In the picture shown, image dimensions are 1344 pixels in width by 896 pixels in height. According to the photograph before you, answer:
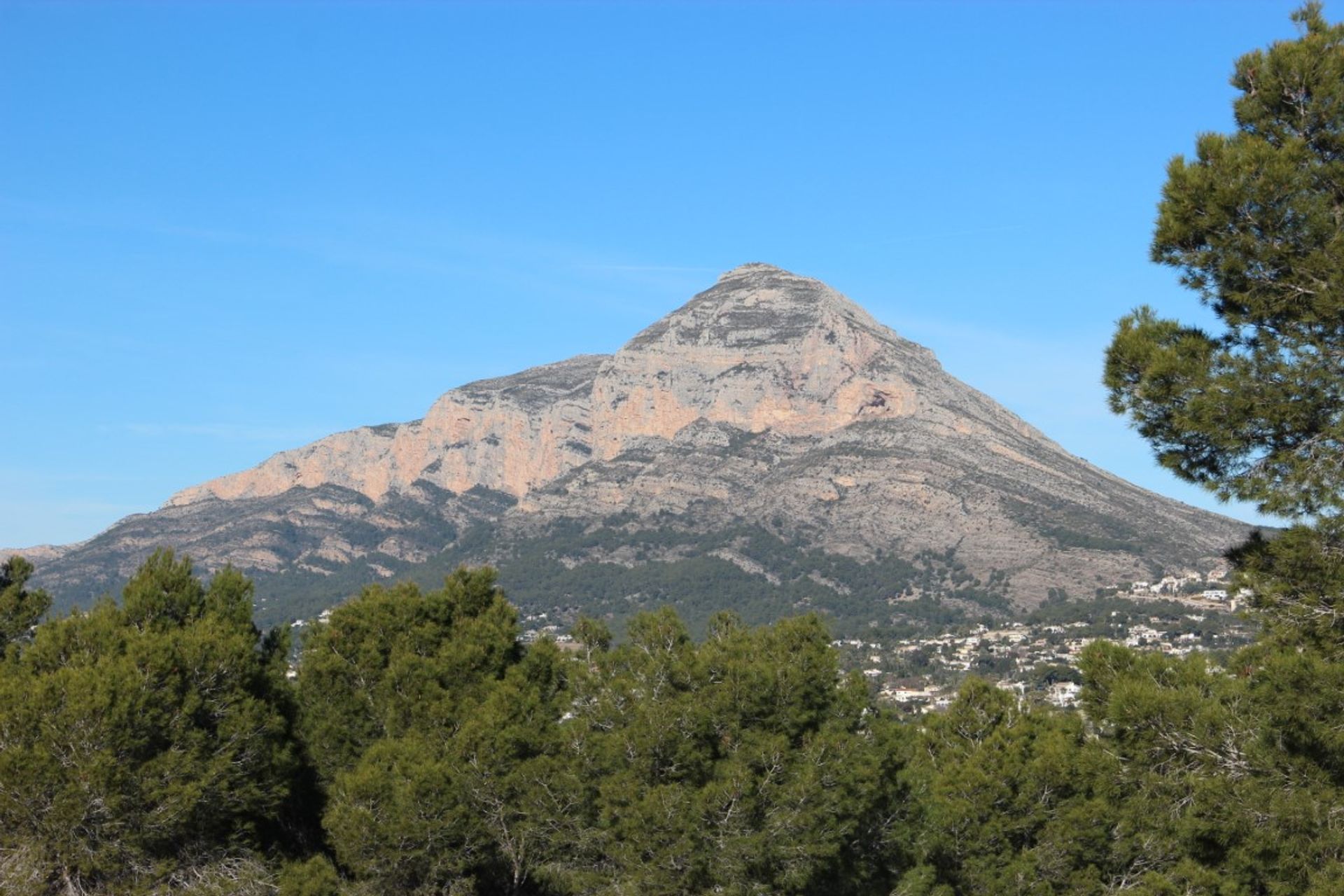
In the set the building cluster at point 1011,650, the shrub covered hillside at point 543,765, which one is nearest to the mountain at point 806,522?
the building cluster at point 1011,650

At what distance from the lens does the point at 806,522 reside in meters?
153

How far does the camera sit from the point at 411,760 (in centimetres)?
2234

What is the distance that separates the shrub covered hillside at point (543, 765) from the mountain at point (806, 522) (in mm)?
109037

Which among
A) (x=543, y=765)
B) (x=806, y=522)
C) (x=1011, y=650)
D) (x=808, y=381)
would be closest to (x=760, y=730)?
(x=543, y=765)

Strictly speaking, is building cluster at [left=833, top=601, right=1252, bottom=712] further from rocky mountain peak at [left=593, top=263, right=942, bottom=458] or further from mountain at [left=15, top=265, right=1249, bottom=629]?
rocky mountain peak at [left=593, top=263, right=942, bottom=458]

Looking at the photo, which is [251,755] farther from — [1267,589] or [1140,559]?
[1140,559]

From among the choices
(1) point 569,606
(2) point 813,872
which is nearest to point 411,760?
(2) point 813,872

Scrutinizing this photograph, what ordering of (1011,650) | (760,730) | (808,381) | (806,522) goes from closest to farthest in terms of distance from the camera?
1. (760,730)
2. (1011,650)
3. (806,522)
4. (808,381)

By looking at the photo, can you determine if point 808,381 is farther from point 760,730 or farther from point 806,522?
point 760,730

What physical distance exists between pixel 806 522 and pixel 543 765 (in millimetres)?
131035

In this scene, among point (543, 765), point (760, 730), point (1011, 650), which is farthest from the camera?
point (1011, 650)

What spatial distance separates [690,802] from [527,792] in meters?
3.35

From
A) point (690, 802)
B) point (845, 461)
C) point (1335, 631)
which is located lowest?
point (690, 802)

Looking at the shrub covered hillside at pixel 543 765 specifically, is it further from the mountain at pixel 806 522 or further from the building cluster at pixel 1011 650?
the mountain at pixel 806 522
